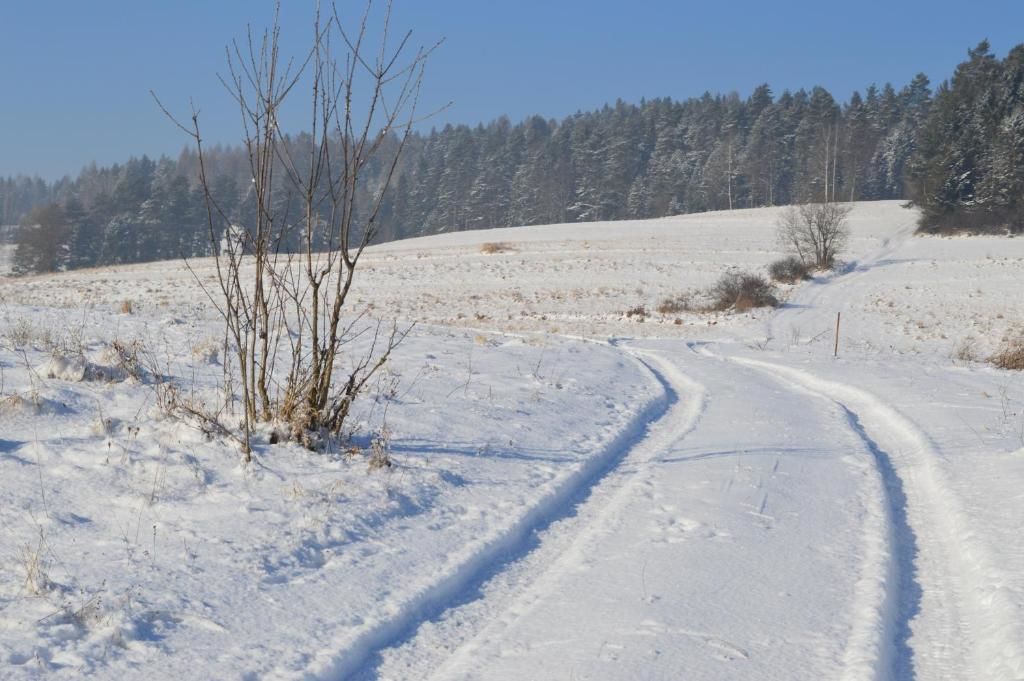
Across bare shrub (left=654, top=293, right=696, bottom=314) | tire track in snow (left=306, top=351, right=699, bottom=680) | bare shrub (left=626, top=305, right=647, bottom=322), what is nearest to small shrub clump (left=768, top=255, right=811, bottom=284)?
bare shrub (left=654, top=293, right=696, bottom=314)

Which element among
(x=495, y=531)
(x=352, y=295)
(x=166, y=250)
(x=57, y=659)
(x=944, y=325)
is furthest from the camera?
(x=166, y=250)

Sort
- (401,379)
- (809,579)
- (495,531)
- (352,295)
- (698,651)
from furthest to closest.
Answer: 1. (352,295)
2. (401,379)
3. (495,531)
4. (809,579)
5. (698,651)

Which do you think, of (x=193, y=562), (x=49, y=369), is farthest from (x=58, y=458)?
(x=49, y=369)

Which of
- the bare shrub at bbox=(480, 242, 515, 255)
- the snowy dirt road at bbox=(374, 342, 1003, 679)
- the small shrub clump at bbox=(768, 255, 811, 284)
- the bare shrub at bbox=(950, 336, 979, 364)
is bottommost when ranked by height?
the bare shrub at bbox=(950, 336, 979, 364)

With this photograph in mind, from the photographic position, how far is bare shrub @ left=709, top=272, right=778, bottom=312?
111 ft

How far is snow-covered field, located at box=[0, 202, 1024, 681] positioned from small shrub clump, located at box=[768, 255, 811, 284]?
3096 centimetres

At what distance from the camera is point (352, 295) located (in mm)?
39625

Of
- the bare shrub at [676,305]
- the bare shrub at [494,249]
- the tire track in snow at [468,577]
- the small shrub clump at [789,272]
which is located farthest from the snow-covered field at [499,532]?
the bare shrub at [494,249]

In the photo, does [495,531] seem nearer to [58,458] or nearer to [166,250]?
[58,458]

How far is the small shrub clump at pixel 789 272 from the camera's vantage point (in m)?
41.6

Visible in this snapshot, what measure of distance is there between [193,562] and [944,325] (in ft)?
101

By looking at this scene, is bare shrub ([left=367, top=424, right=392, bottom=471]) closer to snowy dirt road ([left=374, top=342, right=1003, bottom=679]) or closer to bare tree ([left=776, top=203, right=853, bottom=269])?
snowy dirt road ([left=374, top=342, right=1003, bottom=679])

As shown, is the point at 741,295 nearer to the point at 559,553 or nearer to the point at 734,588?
the point at 559,553

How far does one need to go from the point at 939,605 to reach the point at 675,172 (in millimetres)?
94931
